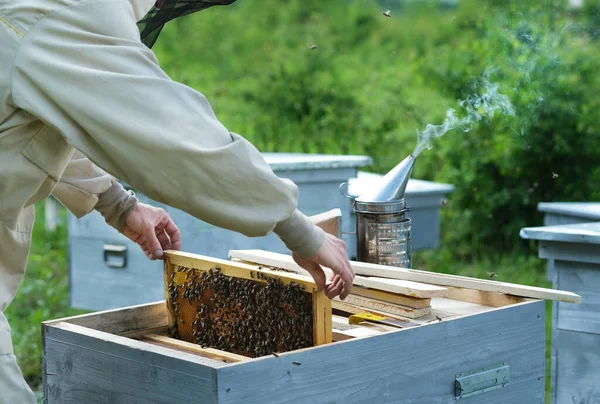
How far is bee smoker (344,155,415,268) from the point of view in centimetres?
229

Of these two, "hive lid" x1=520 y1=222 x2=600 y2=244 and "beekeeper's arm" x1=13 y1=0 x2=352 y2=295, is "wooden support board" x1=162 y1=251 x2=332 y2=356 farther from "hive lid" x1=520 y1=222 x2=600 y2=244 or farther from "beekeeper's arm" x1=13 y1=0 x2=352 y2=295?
"hive lid" x1=520 y1=222 x2=600 y2=244

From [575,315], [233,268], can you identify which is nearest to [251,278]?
[233,268]

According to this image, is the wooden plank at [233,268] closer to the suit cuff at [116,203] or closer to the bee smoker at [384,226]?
the suit cuff at [116,203]

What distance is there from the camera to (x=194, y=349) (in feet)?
6.19

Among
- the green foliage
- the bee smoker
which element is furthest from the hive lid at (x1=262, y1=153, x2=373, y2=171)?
the green foliage

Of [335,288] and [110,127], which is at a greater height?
[110,127]

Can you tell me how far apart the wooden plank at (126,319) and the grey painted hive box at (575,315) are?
48.6 inches

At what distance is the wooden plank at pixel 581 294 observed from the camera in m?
2.63

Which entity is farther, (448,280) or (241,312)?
(448,280)

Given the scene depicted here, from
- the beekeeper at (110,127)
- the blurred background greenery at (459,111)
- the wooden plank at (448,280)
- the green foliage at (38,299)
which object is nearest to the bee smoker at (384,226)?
the wooden plank at (448,280)

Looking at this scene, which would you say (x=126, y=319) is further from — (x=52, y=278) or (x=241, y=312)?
(x=52, y=278)

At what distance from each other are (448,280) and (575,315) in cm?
81

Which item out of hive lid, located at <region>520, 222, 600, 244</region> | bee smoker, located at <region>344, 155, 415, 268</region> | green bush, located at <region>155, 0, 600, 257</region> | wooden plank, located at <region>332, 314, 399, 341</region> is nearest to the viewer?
wooden plank, located at <region>332, 314, 399, 341</region>

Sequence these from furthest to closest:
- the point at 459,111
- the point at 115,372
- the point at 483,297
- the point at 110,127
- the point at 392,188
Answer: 1. the point at 459,111
2. the point at 392,188
3. the point at 483,297
4. the point at 115,372
5. the point at 110,127
